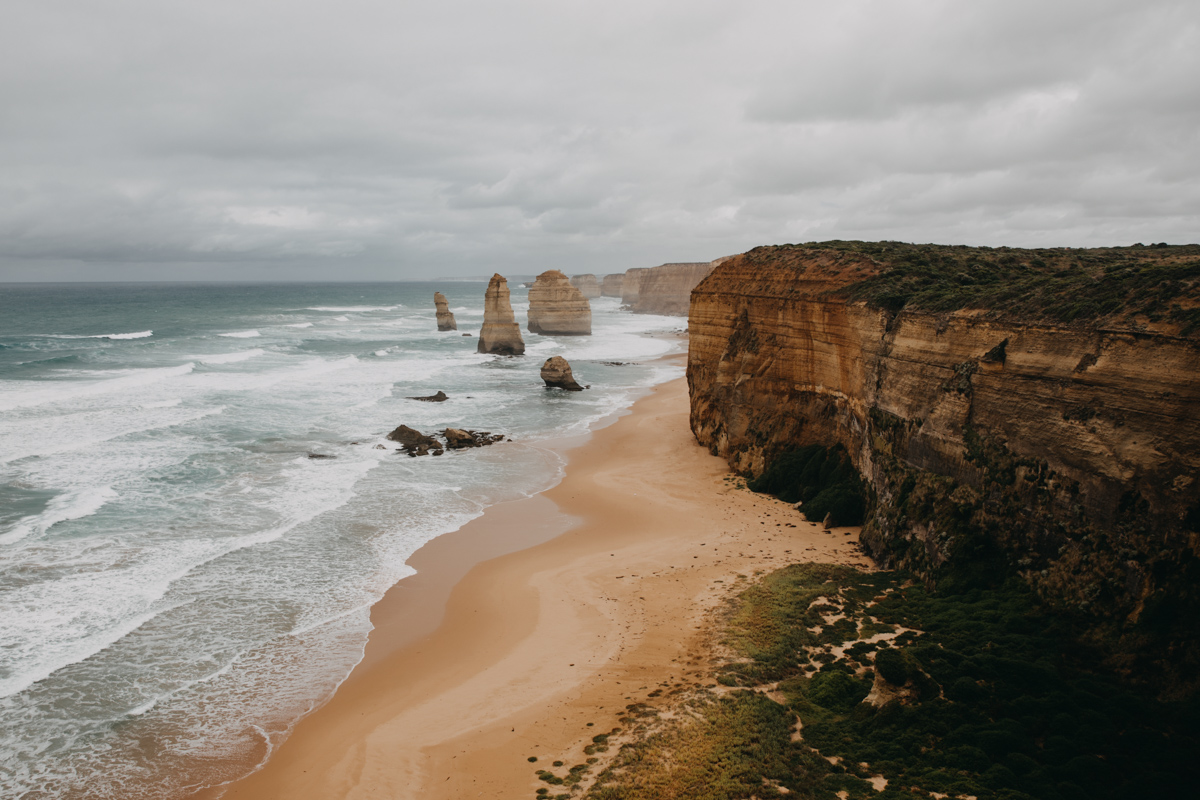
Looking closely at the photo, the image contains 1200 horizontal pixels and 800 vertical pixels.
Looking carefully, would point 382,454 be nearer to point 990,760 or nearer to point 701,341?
point 701,341

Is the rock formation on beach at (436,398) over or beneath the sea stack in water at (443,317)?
beneath

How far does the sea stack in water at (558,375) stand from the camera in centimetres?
4544

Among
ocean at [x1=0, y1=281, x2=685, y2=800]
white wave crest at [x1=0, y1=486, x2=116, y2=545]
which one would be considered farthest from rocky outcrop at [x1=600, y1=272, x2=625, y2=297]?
white wave crest at [x1=0, y1=486, x2=116, y2=545]

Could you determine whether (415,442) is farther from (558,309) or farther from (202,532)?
(558,309)

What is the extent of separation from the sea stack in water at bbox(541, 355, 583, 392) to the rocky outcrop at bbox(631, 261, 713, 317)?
230ft

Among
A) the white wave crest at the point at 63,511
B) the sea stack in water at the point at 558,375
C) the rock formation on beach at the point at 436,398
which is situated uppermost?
the sea stack in water at the point at 558,375

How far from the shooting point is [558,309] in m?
80.1

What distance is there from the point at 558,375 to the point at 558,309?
35762mm

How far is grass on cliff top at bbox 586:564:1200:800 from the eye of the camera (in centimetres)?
869

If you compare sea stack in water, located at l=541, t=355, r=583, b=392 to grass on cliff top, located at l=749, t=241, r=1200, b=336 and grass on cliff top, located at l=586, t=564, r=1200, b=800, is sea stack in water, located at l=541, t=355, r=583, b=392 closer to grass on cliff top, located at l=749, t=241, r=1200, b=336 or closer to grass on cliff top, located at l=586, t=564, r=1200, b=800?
grass on cliff top, located at l=749, t=241, r=1200, b=336

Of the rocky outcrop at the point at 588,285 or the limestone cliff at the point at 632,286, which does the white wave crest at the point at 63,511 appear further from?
the rocky outcrop at the point at 588,285

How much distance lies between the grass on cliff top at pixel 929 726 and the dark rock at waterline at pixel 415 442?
798 inches

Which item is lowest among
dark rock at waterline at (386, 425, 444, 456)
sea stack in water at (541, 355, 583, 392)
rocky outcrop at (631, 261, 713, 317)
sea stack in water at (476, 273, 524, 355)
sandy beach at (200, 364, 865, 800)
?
sandy beach at (200, 364, 865, 800)

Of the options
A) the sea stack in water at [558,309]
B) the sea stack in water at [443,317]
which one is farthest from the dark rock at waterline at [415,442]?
the sea stack in water at [443,317]
